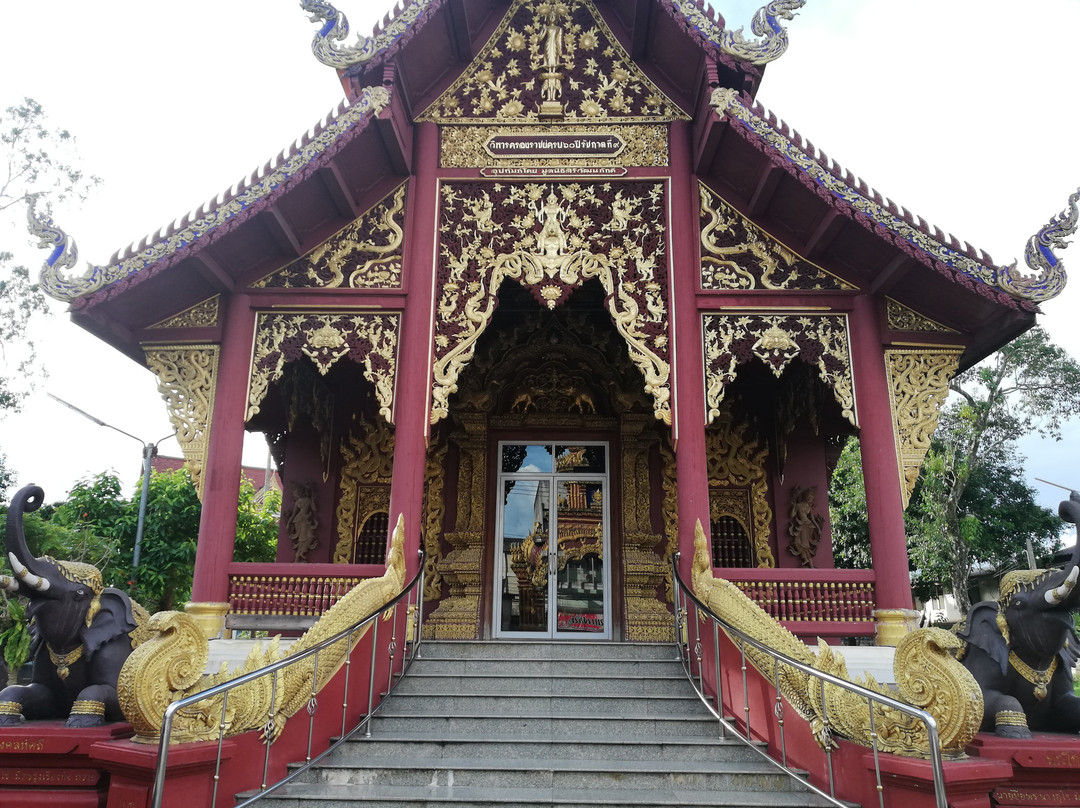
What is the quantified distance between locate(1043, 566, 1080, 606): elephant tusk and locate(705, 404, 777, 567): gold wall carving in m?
5.73

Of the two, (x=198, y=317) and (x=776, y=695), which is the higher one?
(x=198, y=317)

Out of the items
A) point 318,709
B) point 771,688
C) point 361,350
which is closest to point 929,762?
point 771,688

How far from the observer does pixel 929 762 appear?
12.8 feet

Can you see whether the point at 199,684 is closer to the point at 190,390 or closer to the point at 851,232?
the point at 190,390

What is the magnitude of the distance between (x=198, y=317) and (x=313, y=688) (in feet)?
13.9

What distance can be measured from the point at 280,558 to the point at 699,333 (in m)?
6.04

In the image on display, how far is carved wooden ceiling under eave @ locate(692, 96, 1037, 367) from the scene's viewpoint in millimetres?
6676

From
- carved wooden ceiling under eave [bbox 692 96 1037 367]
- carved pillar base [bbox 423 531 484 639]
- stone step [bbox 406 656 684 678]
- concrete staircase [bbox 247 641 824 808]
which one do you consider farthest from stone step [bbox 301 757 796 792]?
carved wooden ceiling under eave [bbox 692 96 1037 367]

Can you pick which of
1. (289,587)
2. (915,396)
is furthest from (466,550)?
(915,396)

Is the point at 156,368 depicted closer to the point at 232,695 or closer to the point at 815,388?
the point at 232,695

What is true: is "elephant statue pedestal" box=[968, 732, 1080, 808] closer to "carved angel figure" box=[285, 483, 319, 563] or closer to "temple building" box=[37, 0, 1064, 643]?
"temple building" box=[37, 0, 1064, 643]

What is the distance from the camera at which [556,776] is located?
16.3 ft

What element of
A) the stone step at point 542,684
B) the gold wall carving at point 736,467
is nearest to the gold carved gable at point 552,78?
the gold wall carving at point 736,467

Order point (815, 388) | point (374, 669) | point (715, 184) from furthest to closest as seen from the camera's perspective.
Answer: point (815, 388)
point (715, 184)
point (374, 669)
